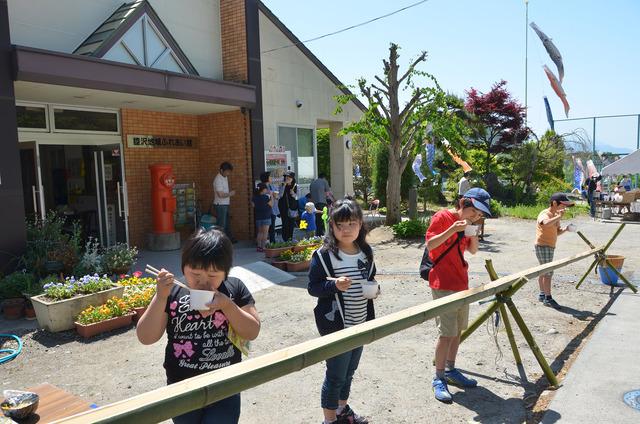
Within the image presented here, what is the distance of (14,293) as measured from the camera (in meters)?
6.63

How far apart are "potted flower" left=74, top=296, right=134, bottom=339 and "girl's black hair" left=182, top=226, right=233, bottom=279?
162 inches

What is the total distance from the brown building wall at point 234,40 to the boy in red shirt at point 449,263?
861 cm

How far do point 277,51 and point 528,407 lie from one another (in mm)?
11586

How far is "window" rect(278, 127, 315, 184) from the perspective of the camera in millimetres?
13984

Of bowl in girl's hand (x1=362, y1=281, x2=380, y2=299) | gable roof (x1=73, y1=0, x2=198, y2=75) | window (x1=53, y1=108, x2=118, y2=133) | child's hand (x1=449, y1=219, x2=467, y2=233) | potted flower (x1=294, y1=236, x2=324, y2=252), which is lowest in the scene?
potted flower (x1=294, y1=236, x2=324, y2=252)

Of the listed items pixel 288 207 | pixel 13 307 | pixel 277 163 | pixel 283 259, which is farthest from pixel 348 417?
pixel 277 163

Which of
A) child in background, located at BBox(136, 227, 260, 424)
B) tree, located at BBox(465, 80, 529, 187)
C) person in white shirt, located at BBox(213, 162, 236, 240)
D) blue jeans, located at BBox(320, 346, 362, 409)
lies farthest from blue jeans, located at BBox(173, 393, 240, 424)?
tree, located at BBox(465, 80, 529, 187)

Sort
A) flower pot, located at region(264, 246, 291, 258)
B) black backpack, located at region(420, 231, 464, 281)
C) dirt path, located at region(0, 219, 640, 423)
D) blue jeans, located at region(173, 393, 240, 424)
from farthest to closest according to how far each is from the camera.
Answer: flower pot, located at region(264, 246, 291, 258), black backpack, located at region(420, 231, 464, 281), dirt path, located at region(0, 219, 640, 423), blue jeans, located at region(173, 393, 240, 424)

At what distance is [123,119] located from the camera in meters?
10.8

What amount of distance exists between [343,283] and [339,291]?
0.20 m

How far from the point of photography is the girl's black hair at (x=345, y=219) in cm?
329

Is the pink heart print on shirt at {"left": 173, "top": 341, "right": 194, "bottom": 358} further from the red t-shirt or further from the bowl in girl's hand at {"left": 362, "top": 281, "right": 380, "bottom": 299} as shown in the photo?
the red t-shirt

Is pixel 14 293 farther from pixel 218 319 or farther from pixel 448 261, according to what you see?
pixel 448 261

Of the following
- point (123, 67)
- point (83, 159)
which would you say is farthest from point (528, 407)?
point (83, 159)
